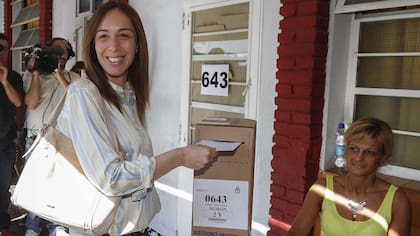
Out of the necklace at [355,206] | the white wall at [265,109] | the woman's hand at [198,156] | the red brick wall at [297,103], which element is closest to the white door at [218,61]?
the white wall at [265,109]

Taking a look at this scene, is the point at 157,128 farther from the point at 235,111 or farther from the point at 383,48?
the point at 383,48

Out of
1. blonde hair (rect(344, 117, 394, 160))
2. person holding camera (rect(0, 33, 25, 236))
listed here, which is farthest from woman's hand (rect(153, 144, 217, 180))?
person holding camera (rect(0, 33, 25, 236))

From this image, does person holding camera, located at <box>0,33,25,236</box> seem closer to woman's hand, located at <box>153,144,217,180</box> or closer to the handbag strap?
the handbag strap

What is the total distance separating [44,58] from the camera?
335 centimetres

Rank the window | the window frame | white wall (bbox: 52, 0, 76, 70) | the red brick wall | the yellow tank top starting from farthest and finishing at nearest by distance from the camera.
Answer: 1. white wall (bbox: 52, 0, 76, 70)
2. the red brick wall
3. the window
4. the window frame
5. the yellow tank top

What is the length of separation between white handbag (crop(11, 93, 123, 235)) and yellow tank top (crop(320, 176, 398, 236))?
3.36 ft

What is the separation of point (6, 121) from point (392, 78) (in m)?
3.02

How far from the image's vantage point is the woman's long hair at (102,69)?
1.37 meters

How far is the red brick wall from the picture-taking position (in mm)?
2350

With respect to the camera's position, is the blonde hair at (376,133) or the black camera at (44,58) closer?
the blonde hair at (376,133)

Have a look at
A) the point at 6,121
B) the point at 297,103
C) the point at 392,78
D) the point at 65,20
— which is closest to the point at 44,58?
the point at 6,121

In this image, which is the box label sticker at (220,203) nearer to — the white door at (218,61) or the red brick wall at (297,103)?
the red brick wall at (297,103)

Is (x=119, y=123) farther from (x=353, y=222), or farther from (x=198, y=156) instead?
(x=353, y=222)

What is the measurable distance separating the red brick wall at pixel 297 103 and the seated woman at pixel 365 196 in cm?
55
